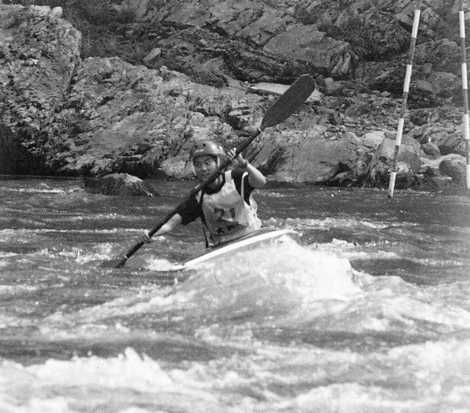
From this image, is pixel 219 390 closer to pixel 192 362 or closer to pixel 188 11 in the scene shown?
pixel 192 362

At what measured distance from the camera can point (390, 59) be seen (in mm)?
20969

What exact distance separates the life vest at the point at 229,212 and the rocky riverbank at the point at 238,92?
7861mm

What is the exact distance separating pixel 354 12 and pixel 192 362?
64.2 ft

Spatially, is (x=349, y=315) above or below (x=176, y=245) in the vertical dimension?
above

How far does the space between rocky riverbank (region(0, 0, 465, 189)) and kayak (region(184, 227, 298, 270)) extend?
26.5ft

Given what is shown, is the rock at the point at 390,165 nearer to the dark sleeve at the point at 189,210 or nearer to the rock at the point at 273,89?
the rock at the point at 273,89

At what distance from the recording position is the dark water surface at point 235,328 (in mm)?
2975

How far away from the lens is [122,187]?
38.2ft

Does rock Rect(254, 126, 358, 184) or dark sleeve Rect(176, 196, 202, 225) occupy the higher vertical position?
dark sleeve Rect(176, 196, 202, 225)

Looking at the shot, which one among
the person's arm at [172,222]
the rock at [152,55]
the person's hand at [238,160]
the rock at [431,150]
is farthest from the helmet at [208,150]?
the rock at [152,55]

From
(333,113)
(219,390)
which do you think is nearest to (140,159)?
(333,113)

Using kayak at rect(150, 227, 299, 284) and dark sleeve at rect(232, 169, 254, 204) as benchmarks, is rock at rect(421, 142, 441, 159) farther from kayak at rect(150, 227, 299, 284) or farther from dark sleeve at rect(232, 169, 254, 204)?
kayak at rect(150, 227, 299, 284)

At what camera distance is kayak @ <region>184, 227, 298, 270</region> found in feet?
18.1

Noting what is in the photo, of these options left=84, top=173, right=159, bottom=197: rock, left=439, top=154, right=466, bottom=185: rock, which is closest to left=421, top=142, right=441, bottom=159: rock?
left=439, top=154, right=466, bottom=185: rock
